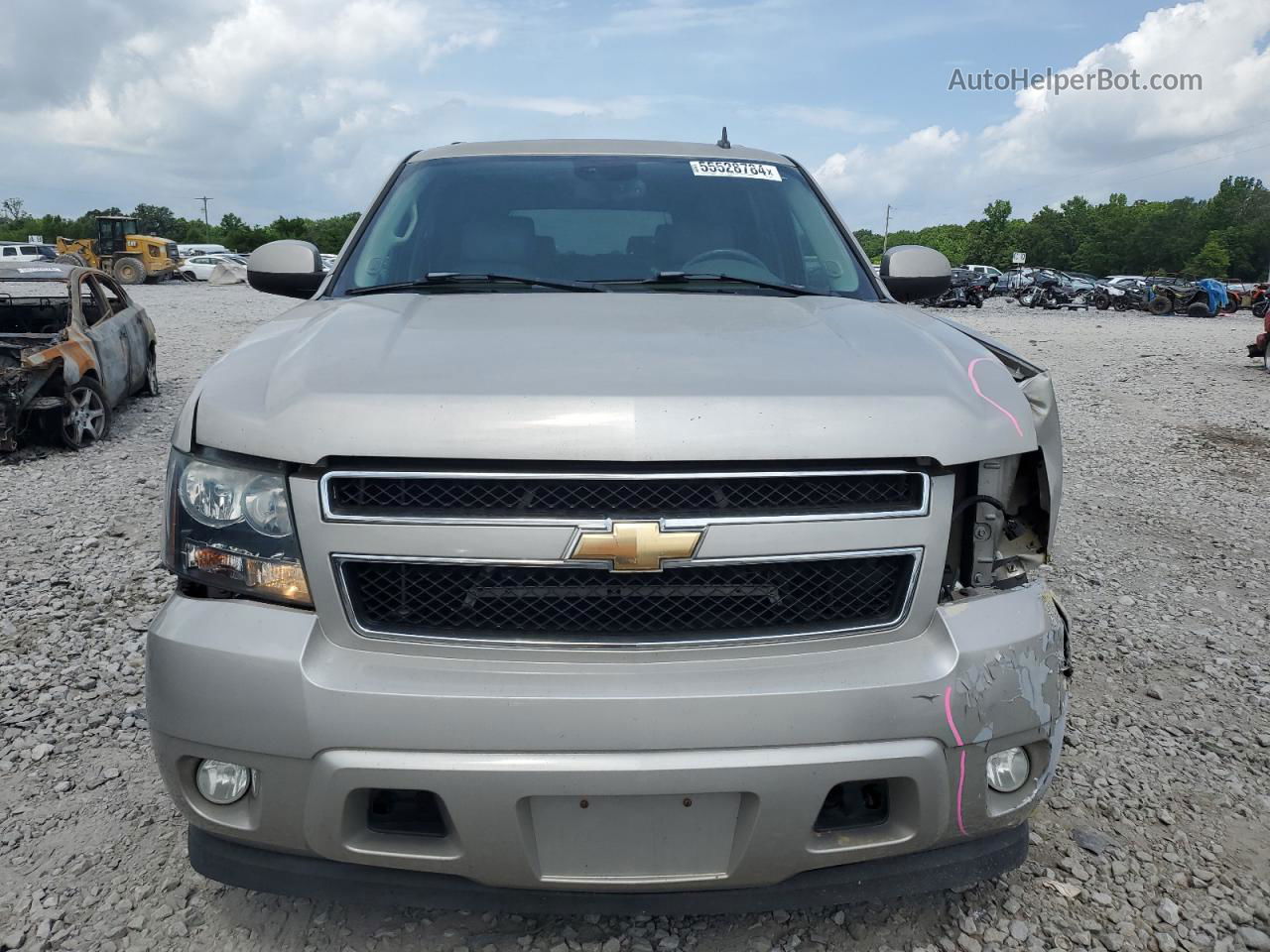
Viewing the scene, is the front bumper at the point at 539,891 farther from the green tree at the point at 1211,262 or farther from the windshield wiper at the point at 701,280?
the green tree at the point at 1211,262

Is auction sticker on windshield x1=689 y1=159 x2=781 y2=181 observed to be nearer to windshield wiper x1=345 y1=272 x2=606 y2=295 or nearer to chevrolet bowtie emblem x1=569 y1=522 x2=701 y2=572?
windshield wiper x1=345 y1=272 x2=606 y2=295

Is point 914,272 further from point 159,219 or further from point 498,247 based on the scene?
point 159,219

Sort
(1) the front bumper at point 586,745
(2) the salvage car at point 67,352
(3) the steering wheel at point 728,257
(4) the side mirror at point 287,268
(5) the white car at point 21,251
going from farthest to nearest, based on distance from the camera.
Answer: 1. (5) the white car at point 21,251
2. (2) the salvage car at point 67,352
3. (4) the side mirror at point 287,268
4. (3) the steering wheel at point 728,257
5. (1) the front bumper at point 586,745

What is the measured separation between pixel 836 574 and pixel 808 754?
34 cm

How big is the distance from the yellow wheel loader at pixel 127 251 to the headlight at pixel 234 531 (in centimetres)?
4113

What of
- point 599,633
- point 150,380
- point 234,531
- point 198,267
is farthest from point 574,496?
point 198,267

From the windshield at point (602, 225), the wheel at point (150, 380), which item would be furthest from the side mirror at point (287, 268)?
the wheel at point (150, 380)

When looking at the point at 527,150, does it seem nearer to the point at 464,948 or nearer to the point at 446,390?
the point at 446,390

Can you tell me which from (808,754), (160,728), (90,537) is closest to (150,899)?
(160,728)

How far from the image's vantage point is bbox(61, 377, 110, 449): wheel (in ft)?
26.2

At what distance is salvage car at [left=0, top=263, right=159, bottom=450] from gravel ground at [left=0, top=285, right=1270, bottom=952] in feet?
4.41

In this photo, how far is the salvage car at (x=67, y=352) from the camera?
7.79 meters

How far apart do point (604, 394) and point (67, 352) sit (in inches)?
310

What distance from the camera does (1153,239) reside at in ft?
320
